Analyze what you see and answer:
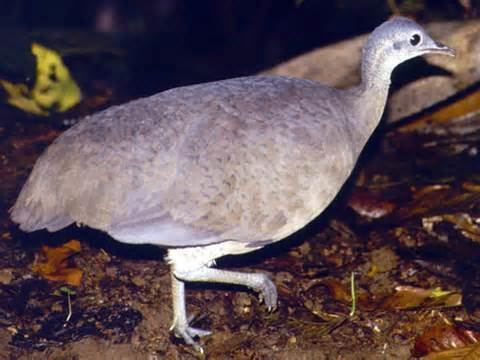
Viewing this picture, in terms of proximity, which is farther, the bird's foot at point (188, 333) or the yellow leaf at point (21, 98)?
the yellow leaf at point (21, 98)

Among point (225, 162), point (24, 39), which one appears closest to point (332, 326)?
point (225, 162)

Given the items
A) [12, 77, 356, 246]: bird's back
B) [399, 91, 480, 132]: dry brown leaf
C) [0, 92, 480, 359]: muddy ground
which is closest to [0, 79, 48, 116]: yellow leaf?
[0, 92, 480, 359]: muddy ground

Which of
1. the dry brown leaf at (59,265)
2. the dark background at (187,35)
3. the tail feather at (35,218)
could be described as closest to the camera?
the tail feather at (35,218)

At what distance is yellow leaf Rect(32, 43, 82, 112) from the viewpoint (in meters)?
5.76

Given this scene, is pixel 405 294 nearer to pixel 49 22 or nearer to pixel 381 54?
pixel 381 54

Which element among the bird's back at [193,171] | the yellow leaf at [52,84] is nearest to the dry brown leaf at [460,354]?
the bird's back at [193,171]

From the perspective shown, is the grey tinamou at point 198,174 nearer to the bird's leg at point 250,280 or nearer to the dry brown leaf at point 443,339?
the bird's leg at point 250,280

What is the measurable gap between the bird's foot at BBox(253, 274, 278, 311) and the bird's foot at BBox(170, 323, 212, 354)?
0.38 metres

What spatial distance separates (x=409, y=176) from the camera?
5590 millimetres

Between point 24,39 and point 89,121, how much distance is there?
2022mm

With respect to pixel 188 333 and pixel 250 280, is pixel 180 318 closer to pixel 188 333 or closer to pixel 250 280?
pixel 188 333

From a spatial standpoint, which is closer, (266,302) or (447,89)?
(266,302)

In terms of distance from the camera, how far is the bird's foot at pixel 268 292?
4195 mm

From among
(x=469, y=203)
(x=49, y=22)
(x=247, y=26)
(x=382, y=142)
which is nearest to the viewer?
(x=469, y=203)
